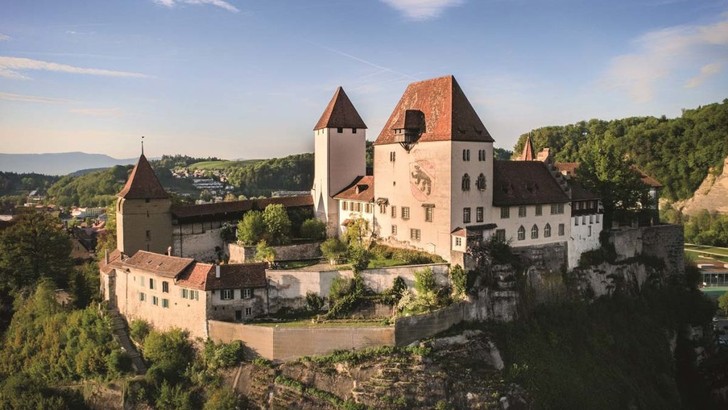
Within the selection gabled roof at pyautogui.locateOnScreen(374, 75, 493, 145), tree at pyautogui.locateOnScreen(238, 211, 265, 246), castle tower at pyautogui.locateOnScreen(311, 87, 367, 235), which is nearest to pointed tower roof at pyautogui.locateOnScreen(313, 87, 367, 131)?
castle tower at pyautogui.locateOnScreen(311, 87, 367, 235)

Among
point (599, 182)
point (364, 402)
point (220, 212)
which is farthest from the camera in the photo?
point (599, 182)

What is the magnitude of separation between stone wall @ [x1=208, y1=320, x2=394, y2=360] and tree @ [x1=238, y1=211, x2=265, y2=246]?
36.6ft

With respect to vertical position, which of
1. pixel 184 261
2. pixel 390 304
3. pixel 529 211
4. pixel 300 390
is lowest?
pixel 300 390

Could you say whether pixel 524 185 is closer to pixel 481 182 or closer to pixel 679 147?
pixel 481 182

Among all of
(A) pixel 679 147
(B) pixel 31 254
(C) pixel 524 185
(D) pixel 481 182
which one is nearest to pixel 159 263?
(B) pixel 31 254

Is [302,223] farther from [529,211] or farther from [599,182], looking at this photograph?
[599,182]

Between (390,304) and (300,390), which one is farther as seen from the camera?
(390,304)

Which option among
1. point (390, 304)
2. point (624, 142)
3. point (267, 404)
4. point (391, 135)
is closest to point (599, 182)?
point (391, 135)

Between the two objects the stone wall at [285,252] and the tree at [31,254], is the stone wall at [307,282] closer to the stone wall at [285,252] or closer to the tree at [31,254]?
the stone wall at [285,252]

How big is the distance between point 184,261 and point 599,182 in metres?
36.9

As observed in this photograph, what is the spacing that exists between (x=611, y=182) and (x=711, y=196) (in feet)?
204

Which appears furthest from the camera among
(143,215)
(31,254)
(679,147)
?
(679,147)

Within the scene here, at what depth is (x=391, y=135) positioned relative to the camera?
47.6 meters

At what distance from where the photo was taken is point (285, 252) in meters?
47.2
